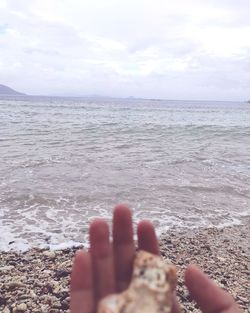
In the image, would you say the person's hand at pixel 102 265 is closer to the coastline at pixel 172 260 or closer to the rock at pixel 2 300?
the coastline at pixel 172 260

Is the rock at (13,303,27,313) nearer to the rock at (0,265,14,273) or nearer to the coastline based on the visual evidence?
the coastline

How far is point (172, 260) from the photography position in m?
7.22

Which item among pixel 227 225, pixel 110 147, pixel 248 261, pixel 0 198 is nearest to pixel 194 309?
pixel 248 261

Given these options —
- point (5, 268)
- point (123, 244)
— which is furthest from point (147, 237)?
point (5, 268)

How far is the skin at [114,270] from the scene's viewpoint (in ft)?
8.66

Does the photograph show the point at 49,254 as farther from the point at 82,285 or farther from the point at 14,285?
the point at 82,285

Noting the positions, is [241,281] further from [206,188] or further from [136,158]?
[136,158]

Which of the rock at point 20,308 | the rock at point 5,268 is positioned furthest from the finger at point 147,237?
the rock at point 5,268

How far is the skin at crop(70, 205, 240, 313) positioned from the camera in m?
2.64

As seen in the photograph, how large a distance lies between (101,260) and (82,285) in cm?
20

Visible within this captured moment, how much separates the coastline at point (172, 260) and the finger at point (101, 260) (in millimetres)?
3034

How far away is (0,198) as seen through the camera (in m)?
11.0

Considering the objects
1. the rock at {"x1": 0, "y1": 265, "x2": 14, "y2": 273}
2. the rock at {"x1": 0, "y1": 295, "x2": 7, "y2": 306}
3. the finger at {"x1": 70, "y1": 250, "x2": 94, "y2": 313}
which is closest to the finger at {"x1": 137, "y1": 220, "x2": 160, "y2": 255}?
the finger at {"x1": 70, "y1": 250, "x2": 94, "y2": 313}

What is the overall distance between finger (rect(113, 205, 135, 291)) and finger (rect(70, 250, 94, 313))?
0.20m
